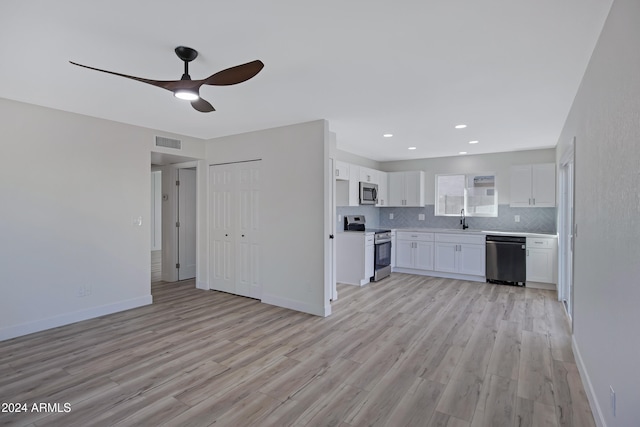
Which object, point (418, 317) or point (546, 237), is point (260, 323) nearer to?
point (418, 317)

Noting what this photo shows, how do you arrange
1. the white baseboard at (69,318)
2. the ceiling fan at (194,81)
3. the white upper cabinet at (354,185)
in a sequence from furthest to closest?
the white upper cabinet at (354,185), the white baseboard at (69,318), the ceiling fan at (194,81)

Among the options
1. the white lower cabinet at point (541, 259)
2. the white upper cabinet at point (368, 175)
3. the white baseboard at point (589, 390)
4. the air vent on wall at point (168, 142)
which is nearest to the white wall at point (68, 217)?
the air vent on wall at point (168, 142)

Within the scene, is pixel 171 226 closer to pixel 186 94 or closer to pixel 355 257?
pixel 355 257

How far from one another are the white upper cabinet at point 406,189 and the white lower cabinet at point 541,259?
2.25 meters

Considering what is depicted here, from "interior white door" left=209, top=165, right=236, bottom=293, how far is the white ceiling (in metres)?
1.31

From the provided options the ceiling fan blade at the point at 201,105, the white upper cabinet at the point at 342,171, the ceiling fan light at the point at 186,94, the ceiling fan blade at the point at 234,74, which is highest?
the ceiling fan blade at the point at 234,74

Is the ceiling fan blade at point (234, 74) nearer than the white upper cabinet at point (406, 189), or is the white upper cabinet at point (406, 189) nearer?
the ceiling fan blade at point (234, 74)

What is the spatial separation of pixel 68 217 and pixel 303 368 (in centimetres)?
327

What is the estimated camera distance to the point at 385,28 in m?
2.04

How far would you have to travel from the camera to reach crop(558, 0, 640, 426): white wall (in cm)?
143

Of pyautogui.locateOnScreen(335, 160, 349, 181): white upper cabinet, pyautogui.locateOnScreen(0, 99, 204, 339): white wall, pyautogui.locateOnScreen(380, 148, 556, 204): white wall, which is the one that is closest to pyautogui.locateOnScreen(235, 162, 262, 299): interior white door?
pyautogui.locateOnScreen(0, 99, 204, 339): white wall

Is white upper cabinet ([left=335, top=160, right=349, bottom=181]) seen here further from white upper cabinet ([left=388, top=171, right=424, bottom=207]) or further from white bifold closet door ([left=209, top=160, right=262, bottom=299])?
white upper cabinet ([left=388, top=171, right=424, bottom=207])

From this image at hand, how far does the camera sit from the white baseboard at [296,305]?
161 inches

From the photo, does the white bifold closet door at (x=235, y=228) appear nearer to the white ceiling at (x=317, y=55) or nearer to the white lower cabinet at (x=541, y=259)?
the white ceiling at (x=317, y=55)
